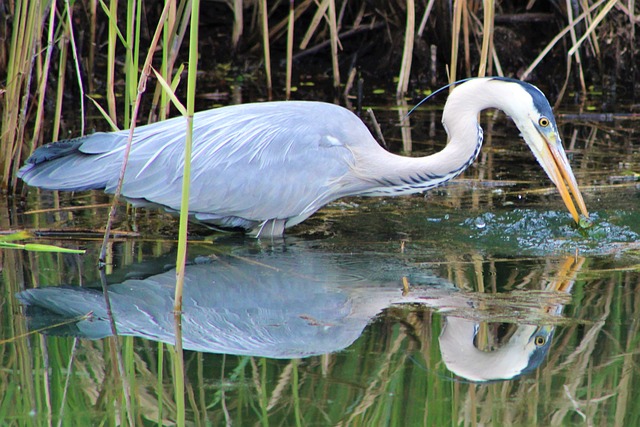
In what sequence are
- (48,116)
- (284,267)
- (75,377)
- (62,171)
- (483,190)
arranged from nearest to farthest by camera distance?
(75,377) → (284,267) → (62,171) → (483,190) → (48,116)

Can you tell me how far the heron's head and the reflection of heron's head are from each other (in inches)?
65.6

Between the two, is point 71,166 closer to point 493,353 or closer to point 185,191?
point 185,191

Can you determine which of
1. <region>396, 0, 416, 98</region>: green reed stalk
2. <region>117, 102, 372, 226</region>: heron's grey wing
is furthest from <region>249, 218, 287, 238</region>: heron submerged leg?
<region>396, 0, 416, 98</region>: green reed stalk

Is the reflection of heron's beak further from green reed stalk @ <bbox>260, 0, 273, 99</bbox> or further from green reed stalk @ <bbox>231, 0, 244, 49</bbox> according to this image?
green reed stalk @ <bbox>231, 0, 244, 49</bbox>

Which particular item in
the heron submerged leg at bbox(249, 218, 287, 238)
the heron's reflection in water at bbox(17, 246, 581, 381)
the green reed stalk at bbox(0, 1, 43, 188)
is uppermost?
the green reed stalk at bbox(0, 1, 43, 188)

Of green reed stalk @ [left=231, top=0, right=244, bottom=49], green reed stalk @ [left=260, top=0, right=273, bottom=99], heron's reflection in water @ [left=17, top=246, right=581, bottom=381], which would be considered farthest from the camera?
green reed stalk @ [left=231, top=0, right=244, bottom=49]

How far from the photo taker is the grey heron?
491cm

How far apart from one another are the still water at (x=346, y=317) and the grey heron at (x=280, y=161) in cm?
20

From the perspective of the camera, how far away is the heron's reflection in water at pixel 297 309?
332 cm

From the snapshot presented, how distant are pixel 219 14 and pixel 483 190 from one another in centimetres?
533

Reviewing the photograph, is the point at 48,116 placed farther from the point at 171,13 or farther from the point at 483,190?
the point at 483,190

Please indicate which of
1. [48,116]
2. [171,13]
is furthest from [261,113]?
[48,116]

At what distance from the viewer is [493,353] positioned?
3287 millimetres

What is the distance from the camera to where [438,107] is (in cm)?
876
